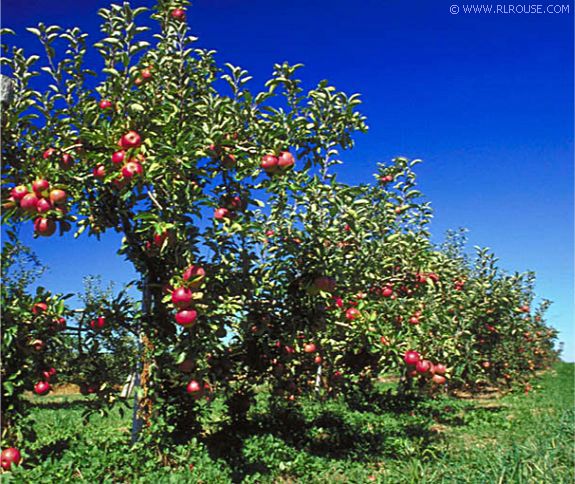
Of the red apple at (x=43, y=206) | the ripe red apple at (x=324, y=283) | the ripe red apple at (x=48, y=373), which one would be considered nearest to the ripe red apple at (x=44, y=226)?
the red apple at (x=43, y=206)

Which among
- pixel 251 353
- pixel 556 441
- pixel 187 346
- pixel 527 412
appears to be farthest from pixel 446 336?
pixel 187 346

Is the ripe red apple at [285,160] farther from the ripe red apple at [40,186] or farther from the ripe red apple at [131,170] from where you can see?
the ripe red apple at [40,186]

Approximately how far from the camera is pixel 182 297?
3.93 meters

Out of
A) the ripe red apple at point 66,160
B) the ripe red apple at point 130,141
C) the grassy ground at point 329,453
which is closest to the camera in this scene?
the ripe red apple at point 130,141

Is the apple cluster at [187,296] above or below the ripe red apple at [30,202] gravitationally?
below

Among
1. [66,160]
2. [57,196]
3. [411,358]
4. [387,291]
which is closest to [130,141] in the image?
[57,196]

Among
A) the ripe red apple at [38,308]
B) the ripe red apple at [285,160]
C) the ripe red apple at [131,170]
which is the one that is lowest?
the ripe red apple at [38,308]

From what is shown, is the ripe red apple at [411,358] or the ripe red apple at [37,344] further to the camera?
the ripe red apple at [411,358]

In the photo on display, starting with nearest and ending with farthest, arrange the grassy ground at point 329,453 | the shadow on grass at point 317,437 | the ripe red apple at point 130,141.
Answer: the ripe red apple at point 130,141, the grassy ground at point 329,453, the shadow on grass at point 317,437

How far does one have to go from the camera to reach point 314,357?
22.8ft

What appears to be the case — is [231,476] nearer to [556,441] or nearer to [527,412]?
[556,441]

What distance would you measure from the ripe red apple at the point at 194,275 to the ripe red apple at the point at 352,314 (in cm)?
252

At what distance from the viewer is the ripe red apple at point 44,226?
399cm

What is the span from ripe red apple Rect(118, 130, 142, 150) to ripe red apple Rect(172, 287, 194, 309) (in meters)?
1.20
